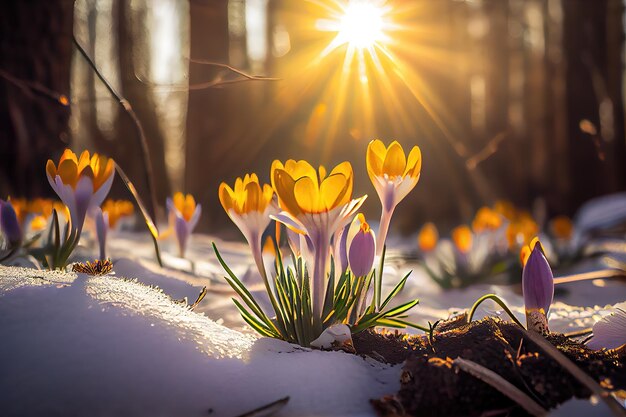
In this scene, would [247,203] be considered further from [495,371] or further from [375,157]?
[495,371]

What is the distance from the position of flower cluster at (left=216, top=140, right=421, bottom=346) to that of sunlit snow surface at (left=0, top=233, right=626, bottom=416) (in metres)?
0.09

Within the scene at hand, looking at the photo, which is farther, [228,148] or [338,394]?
[228,148]

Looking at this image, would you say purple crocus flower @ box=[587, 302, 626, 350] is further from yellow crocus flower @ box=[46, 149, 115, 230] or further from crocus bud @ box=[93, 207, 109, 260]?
crocus bud @ box=[93, 207, 109, 260]

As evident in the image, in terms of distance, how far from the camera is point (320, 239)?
46.6 inches

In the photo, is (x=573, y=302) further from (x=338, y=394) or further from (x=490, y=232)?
(x=338, y=394)

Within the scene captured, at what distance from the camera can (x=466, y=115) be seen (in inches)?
295

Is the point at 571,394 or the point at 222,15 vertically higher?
the point at 222,15

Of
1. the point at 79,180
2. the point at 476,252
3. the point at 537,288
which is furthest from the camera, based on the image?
the point at 476,252

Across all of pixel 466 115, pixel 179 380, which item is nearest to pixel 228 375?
pixel 179 380

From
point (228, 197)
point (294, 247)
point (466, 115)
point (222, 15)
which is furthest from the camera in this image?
point (466, 115)

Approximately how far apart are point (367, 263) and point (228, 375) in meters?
0.37

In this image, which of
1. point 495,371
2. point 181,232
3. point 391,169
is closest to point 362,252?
point 391,169

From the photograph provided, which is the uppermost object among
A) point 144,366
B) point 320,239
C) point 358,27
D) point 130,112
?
point 358,27

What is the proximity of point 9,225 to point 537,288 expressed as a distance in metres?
1.50
